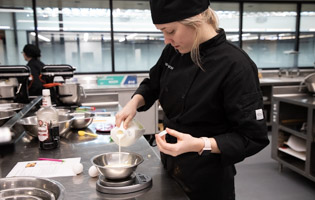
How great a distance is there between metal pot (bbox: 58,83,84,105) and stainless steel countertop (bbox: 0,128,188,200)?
28.8 inches

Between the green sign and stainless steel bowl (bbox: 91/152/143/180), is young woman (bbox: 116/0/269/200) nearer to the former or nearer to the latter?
stainless steel bowl (bbox: 91/152/143/180)

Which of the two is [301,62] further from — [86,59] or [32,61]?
[32,61]

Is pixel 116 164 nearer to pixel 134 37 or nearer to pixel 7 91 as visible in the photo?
pixel 7 91

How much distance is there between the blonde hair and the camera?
1.02 metres

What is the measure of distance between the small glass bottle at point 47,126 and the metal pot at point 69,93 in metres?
0.93

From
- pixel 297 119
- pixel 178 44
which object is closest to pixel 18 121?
pixel 178 44

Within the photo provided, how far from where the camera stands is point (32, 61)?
383 cm

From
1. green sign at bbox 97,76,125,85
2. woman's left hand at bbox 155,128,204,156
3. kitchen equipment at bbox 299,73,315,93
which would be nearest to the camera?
woman's left hand at bbox 155,128,204,156

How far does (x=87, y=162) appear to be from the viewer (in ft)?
4.08

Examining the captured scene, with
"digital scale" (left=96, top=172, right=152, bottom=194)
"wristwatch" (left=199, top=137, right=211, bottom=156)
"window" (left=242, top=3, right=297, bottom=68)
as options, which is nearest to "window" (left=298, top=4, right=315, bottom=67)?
"window" (left=242, top=3, right=297, bottom=68)

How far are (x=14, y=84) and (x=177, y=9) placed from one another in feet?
5.42

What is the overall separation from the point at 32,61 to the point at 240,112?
11.6 feet

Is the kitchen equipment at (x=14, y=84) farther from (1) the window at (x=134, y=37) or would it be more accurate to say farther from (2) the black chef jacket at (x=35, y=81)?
(1) the window at (x=134, y=37)

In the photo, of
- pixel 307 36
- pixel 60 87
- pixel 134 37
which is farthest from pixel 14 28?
pixel 307 36
